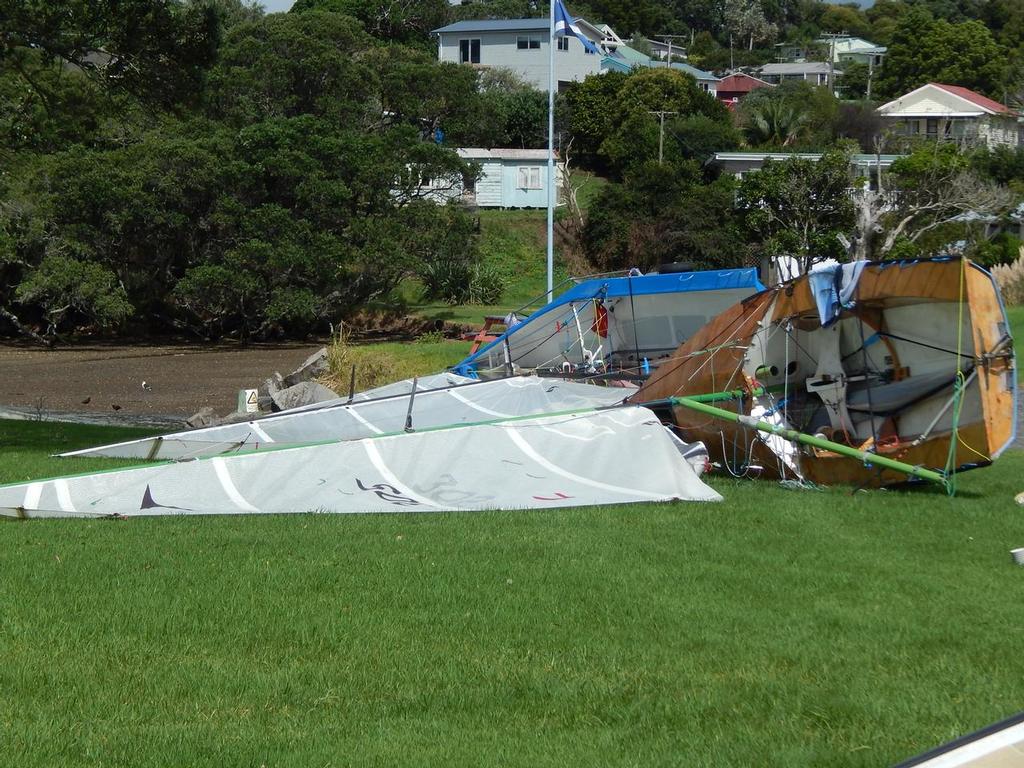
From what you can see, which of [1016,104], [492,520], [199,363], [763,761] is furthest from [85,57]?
[1016,104]

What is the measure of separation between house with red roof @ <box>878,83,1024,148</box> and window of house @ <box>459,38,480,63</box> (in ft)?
83.7

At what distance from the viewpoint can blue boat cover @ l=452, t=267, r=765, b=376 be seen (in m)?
20.0

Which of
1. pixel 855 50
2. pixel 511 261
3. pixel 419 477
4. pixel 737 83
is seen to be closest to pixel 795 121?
pixel 511 261

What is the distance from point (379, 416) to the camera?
15.7m

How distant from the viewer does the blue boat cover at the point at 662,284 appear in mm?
20047

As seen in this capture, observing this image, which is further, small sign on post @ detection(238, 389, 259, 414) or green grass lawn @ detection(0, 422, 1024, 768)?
small sign on post @ detection(238, 389, 259, 414)

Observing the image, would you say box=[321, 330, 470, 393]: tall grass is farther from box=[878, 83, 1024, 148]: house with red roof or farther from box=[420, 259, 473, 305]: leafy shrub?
box=[878, 83, 1024, 148]: house with red roof

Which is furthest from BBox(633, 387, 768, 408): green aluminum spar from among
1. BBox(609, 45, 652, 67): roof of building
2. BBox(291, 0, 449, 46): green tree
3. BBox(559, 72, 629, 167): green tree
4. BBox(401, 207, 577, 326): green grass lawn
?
BBox(609, 45, 652, 67): roof of building

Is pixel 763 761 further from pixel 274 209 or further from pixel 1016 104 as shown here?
pixel 1016 104

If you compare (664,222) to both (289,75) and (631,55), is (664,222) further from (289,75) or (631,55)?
(631,55)

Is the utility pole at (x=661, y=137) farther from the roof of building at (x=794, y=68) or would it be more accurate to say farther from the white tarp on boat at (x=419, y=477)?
the roof of building at (x=794, y=68)

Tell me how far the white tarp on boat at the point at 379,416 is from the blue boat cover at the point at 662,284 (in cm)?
334

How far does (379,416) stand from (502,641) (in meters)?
9.30

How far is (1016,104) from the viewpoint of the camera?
86.1 metres
